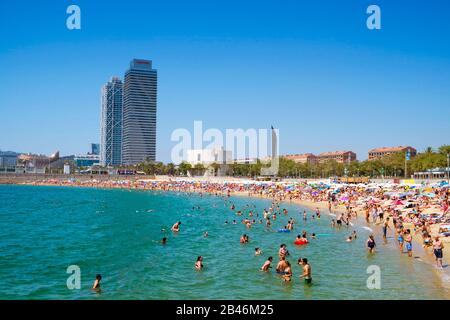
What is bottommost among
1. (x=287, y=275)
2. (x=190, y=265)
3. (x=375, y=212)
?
(x=190, y=265)

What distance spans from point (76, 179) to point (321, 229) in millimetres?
143592

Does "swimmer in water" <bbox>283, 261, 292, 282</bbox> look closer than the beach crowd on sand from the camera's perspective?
Yes

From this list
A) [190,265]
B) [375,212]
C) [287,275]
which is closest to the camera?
[287,275]

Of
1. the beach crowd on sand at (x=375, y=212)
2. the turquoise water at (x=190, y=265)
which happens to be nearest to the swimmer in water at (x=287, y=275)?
the beach crowd on sand at (x=375, y=212)

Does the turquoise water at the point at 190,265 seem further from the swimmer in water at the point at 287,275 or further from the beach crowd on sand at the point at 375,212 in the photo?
the beach crowd on sand at the point at 375,212

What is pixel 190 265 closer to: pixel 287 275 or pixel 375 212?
pixel 287 275

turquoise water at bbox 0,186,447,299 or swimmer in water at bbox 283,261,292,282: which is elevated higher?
swimmer in water at bbox 283,261,292,282

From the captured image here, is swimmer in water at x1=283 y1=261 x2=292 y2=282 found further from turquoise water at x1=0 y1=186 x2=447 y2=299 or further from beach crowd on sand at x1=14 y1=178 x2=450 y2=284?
turquoise water at x1=0 y1=186 x2=447 y2=299

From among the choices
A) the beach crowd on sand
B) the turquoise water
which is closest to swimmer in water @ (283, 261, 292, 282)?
the beach crowd on sand

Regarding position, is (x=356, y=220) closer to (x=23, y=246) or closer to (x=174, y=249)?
(x=174, y=249)

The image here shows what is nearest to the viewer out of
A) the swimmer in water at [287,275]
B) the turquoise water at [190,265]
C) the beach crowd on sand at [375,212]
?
the turquoise water at [190,265]

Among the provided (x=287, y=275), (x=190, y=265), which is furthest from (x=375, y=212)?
(x=287, y=275)

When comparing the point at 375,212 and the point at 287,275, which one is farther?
the point at 375,212
